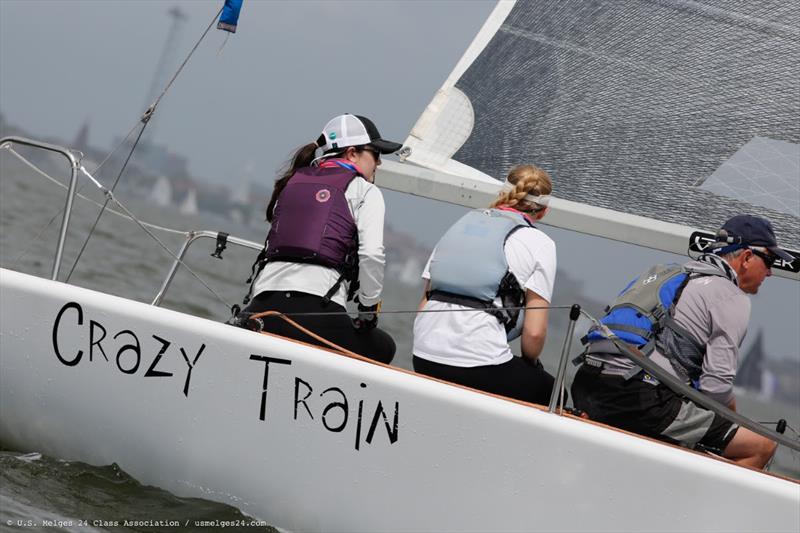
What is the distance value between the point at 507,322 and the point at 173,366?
814 mm

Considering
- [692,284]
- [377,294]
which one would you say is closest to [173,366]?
[377,294]

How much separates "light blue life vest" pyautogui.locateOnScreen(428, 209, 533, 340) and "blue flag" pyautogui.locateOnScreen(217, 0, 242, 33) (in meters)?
1.39

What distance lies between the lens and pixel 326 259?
285 cm

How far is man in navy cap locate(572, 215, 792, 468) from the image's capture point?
2586 mm

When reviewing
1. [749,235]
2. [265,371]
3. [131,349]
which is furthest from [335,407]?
[749,235]

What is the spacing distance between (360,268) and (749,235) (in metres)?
0.96

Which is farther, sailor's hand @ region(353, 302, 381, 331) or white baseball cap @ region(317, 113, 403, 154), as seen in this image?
white baseball cap @ region(317, 113, 403, 154)

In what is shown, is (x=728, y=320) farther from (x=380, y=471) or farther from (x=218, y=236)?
(x=218, y=236)

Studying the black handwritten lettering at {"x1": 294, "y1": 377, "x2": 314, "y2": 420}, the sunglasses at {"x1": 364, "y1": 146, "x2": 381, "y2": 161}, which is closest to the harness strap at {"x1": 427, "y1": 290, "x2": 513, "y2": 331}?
the black handwritten lettering at {"x1": 294, "y1": 377, "x2": 314, "y2": 420}

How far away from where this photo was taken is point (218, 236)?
3584 mm

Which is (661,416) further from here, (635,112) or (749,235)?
(635,112)

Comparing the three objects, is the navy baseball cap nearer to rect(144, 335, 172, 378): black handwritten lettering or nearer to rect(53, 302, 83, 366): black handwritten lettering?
rect(144, 335, 172, 378): black handwritten lettering

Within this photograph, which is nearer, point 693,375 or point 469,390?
point 469,390

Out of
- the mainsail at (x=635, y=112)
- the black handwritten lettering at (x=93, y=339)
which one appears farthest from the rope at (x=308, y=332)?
the mainsail at (x=635, y=112)
